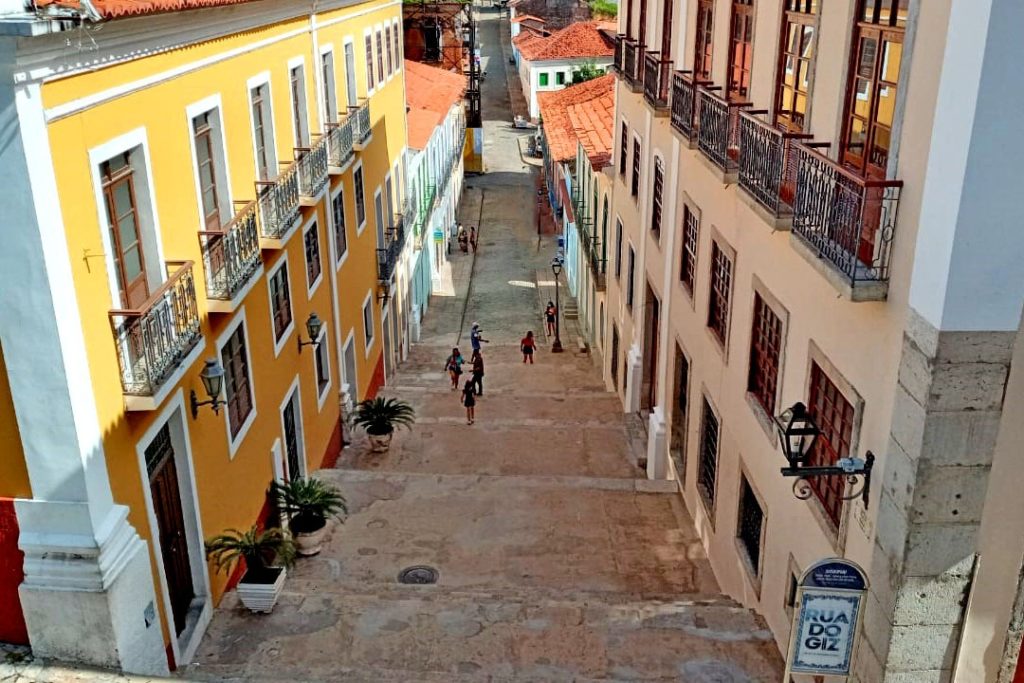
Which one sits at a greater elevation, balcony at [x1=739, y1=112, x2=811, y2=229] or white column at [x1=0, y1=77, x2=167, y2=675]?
balcony at [x1=739, y1=112, x2=811, y2=229]

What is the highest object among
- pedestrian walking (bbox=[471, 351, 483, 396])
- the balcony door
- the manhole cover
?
the balcony door

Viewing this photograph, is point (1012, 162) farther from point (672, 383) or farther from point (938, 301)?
point (672, 383)

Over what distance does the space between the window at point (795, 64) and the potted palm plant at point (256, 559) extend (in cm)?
726

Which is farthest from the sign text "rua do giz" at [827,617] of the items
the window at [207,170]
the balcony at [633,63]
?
the balcony at [633,63]

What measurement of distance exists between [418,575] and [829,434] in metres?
6.01

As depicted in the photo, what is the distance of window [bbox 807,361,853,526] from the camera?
8.16m

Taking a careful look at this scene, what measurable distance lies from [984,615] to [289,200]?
9889 millimetres

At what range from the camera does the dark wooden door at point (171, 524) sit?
886 cm

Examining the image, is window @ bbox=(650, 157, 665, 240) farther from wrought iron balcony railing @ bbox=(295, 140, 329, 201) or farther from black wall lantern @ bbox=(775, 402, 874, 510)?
black wall lantern @ bbox=(775, 402, 874, 510)

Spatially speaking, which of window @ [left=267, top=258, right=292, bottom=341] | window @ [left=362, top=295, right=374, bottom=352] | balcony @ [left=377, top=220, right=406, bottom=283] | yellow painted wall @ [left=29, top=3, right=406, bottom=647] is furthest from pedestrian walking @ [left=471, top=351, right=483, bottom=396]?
window @ [left=267, top=258, right=292, bottom=341]

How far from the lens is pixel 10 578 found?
26.0 ft

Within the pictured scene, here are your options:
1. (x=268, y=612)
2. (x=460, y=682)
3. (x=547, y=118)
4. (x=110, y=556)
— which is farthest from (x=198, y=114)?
(x=547, y=118)

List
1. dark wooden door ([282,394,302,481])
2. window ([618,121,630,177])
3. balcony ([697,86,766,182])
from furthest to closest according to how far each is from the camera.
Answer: window ([618,121,630,177]) < dark wooden door ([282,394,302,481]) < balcony ([697,86,766,182])

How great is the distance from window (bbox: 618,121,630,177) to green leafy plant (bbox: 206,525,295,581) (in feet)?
38.9
